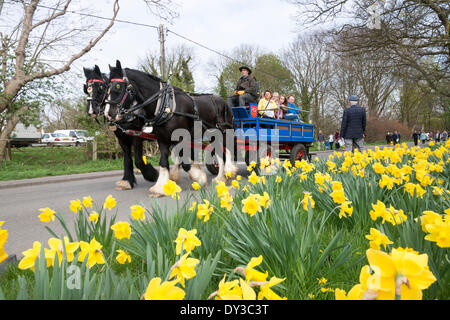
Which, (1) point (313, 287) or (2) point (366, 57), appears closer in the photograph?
(1) point (313, 287)

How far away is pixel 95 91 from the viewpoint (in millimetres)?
4488

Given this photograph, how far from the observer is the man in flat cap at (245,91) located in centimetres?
655

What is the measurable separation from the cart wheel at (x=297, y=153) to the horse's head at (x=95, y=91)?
4.38 meters

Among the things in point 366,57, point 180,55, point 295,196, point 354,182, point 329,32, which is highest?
point 180,55

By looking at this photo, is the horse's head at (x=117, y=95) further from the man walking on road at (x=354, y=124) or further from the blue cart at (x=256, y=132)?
the man walking on road at (x=354, y=124)

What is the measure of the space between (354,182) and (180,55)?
26109mm

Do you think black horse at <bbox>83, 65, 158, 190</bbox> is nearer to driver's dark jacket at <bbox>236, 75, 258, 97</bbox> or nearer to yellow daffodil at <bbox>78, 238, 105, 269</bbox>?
driver's dark jacket at <bbox>236, 75, 258, 97</bbox>

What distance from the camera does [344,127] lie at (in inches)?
261

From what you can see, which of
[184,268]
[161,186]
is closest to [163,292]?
[184,268]

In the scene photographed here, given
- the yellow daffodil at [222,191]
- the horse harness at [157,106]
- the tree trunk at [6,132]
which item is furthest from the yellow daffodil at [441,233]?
the tree trunk at [6,132]

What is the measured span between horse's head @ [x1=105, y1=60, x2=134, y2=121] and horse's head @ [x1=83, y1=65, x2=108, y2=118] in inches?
11.6

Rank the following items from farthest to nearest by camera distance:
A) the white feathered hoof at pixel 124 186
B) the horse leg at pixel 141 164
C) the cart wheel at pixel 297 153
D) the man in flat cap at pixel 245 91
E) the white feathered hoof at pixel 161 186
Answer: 1. the cart wheel at pixel 297 153
2. the man in flat cap at pixel 245 91
3. the white feathered hoof at pixel 124 186
4. the horse leg at pixel 141 164
5. the white feathered hoof at pixel 161 186
